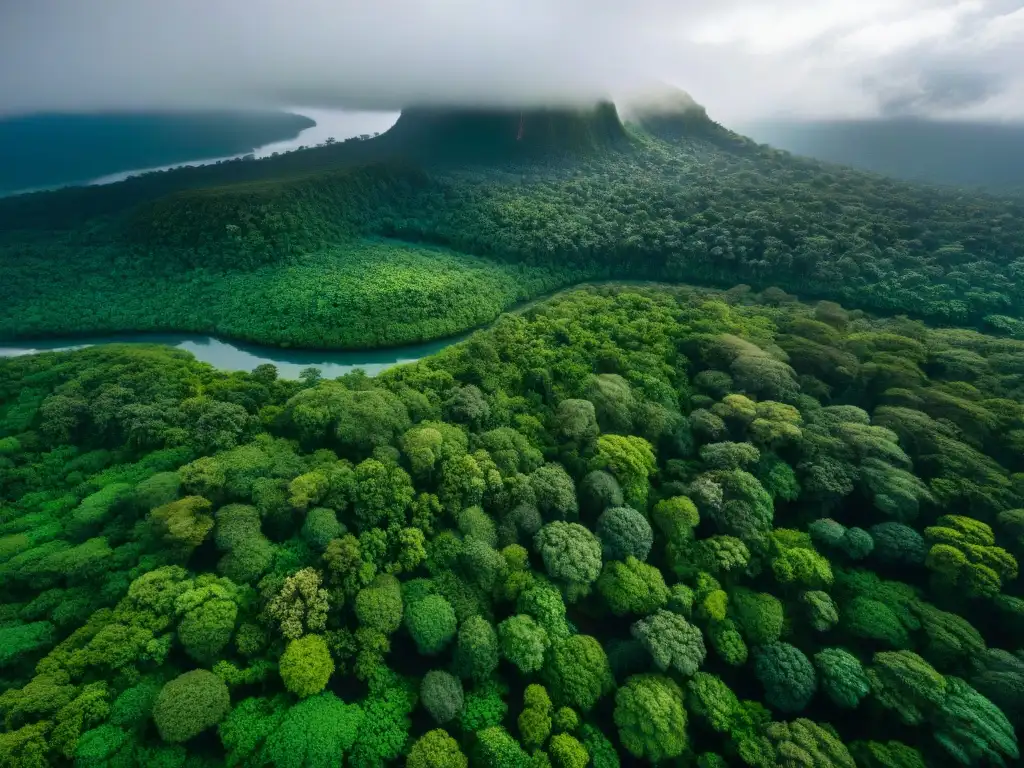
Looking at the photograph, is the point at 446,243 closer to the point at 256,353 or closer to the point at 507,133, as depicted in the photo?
the point at 256,353

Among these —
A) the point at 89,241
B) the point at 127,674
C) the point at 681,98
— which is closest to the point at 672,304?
the point at 127,674

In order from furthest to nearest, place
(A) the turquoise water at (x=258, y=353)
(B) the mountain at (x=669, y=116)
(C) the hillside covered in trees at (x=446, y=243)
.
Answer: (B) the mountain at (x=669, y=116)
(C) the hillside covered in trees at (x=446, y=243)
(A) the turquoise water at (x=258, y=353)

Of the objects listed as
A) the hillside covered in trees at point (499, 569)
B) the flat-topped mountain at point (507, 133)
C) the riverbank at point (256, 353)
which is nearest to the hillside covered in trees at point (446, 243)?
the riverbank at point (256, 353)

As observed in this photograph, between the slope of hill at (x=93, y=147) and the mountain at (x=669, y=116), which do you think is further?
the mountain at (x=669, y=116)

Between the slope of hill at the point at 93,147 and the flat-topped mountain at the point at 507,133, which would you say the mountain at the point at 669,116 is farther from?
the slope of hill at the point at 93,147

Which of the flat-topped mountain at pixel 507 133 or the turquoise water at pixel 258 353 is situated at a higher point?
the flat-topped mountain at pixel 507 133

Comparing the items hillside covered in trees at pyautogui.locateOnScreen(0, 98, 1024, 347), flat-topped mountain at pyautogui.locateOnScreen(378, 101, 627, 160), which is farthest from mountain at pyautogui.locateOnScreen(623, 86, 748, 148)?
hillside covered in trees at pyautogui.locateOnScreen(0, 98, 1024, 347)

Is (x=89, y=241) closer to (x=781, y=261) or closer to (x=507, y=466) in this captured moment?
(x=507, y=466)
